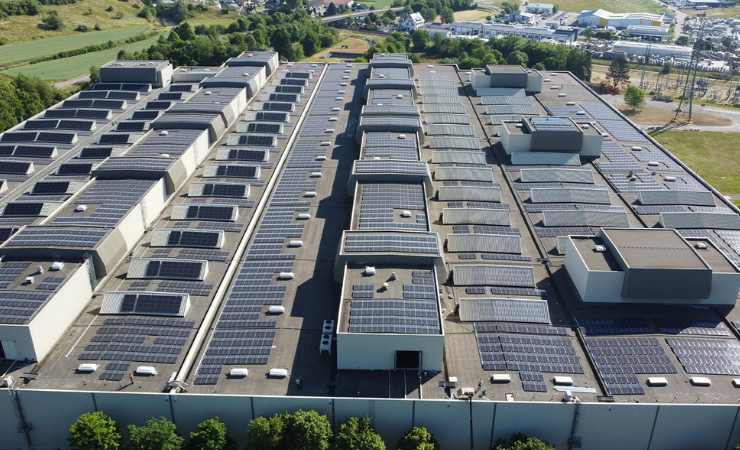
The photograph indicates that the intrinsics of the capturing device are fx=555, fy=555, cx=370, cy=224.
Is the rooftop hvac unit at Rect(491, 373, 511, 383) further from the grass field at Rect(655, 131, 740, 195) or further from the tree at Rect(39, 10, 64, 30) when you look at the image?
the tree at Rect(39, 10, 64, 30)

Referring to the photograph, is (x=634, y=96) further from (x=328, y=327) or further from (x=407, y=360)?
(x=328, y=327)

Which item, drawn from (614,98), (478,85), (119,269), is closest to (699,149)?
(614,98)

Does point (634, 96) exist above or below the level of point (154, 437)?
above

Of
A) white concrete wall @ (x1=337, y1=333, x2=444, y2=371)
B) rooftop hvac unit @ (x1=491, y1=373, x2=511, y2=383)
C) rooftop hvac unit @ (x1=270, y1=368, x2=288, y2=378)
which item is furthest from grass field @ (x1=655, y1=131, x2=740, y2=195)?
rooftop hvac unit @ (x1=270, y1=368, x2=288, y2=378)

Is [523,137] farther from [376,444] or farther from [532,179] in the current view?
[376,444]

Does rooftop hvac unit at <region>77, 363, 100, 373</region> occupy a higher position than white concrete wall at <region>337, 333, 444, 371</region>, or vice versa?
white concrete wall at <region>337, 333, 444, 371</region>

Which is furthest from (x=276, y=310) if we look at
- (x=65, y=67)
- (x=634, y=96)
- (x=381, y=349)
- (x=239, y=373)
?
(x=65, y=67)

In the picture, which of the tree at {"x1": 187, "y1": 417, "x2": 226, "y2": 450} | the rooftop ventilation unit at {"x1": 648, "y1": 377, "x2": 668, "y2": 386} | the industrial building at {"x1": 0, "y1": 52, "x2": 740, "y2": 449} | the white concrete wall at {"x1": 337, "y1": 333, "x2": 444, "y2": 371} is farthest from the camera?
the white concrete wall at {"x1": 337, "y1": 333, "x2": 444, "y2": 371}
